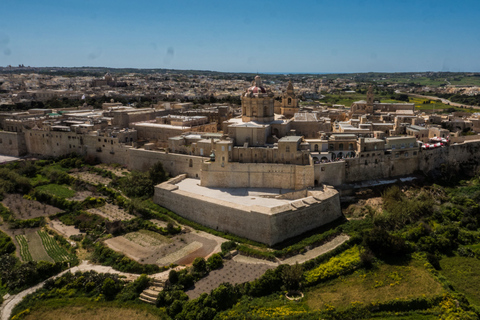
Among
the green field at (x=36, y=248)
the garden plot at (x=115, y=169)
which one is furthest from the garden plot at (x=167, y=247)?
the garden plot at (x=115, y=169)

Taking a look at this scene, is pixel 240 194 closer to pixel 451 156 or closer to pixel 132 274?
pixel 132 274

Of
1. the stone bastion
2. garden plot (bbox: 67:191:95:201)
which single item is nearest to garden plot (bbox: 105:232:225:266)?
the stone bastion

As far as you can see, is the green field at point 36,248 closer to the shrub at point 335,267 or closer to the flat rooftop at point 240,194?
the flat rooftop at point 240,194

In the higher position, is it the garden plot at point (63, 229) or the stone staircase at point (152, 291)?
the garden plot at point (63, 229)

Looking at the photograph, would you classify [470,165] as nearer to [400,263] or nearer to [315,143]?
[315,143]

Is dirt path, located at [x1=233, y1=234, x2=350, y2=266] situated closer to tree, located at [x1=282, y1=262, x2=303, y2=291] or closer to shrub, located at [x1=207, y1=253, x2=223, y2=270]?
shrub, located at [x1=207, y1=253, x2=223, y2=270]

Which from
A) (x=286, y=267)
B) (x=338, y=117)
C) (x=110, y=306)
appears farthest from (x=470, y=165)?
(x=110, y=306)
